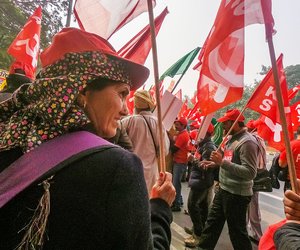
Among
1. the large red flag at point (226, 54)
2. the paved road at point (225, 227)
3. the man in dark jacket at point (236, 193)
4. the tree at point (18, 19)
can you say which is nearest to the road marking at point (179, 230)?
the paved road at point (225, 227)

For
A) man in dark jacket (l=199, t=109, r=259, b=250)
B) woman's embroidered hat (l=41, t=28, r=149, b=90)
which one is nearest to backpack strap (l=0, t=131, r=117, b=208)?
woman's embroidered hat (l=41, t=28, r=149, b=90)

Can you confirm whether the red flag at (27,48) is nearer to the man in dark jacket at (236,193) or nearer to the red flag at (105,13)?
the red flag at (105,13)

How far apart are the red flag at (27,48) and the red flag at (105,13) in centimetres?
208

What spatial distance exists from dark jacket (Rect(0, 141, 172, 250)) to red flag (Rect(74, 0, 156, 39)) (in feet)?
6.09

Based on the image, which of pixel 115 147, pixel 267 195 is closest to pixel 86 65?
pixel 115 147

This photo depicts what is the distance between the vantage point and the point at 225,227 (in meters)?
5.21

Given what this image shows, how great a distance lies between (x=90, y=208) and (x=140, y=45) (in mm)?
2887

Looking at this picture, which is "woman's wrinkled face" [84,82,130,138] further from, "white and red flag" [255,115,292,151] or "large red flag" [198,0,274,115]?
"white and red flag" [255,115,292,151]

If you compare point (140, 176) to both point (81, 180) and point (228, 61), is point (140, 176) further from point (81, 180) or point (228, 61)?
point (228, 61)

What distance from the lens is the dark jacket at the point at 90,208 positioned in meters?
0.74

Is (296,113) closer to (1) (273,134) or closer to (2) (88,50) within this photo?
(1) (273,134)

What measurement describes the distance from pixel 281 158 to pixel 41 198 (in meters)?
4.29

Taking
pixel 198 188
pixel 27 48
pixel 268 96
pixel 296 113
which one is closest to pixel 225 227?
pixel 198 188

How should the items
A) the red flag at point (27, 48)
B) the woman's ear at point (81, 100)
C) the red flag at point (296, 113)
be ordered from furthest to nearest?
the red flag at point (296, 113) → the red flag at point (27, 48) → the woman's ear at point (81, 100)
